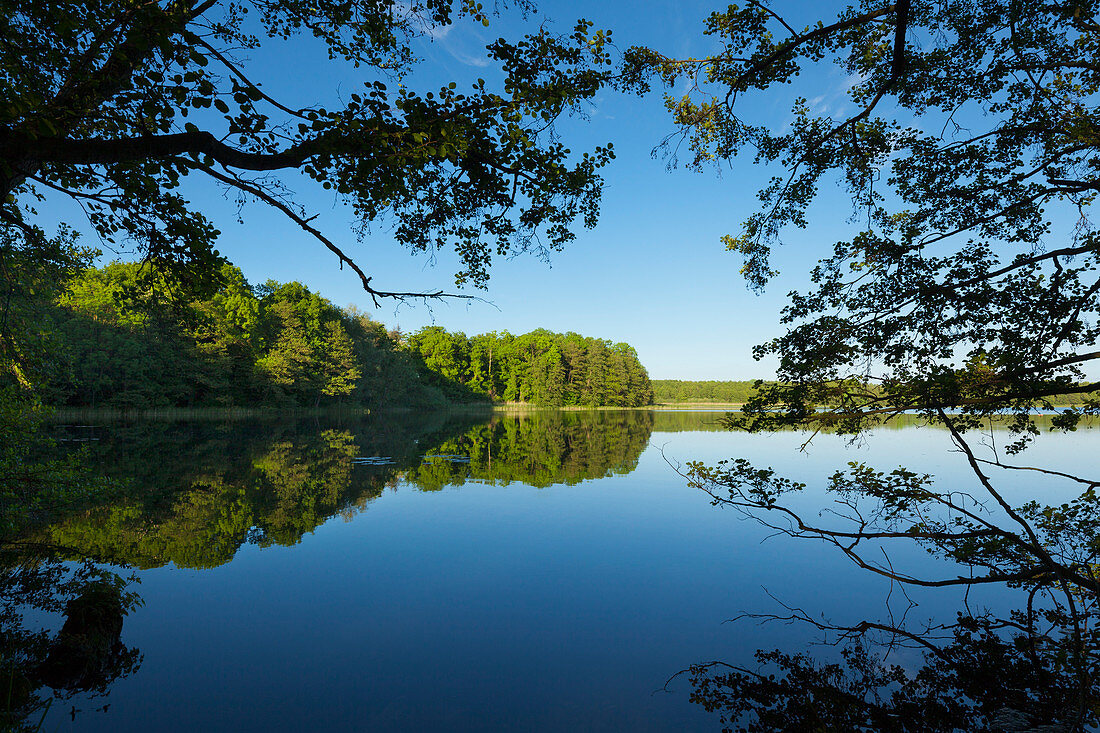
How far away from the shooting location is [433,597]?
23.9 feet

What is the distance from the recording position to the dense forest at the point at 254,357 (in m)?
32.4

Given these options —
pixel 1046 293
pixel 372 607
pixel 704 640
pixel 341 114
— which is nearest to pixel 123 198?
pixel 341 114

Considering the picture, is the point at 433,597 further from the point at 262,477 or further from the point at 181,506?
the point at 262,477

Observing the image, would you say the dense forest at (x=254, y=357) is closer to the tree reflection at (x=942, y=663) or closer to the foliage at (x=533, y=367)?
the foliage at (x=533, y=367)

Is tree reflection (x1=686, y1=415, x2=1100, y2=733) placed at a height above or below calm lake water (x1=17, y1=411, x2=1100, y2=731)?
above

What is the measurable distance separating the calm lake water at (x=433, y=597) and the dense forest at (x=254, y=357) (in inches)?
153

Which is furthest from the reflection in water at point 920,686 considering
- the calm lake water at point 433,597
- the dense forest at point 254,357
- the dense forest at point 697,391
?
the dense forest at point 697,391

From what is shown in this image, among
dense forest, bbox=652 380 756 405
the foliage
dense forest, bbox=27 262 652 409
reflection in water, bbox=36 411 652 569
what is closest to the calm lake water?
reflection in water, bbox=36 411 652 569

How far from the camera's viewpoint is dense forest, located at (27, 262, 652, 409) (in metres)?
32.4

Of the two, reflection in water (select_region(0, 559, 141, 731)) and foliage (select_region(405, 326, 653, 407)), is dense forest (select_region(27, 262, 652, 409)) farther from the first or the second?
reflection in water (select_region(0, 559, 141, 731))

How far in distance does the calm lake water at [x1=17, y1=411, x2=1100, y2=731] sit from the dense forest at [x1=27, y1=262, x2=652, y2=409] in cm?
387

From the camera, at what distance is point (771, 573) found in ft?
27.9

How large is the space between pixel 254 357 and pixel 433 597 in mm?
49747

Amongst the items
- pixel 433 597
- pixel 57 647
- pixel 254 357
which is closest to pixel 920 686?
pixel 433 597
